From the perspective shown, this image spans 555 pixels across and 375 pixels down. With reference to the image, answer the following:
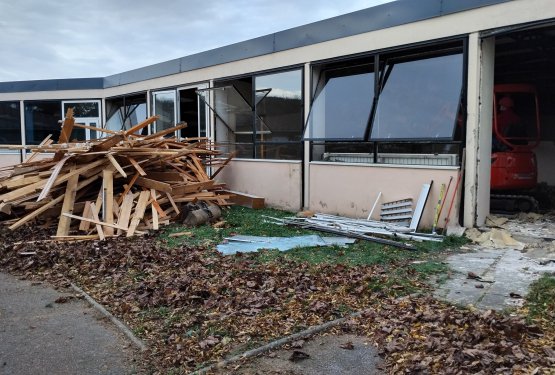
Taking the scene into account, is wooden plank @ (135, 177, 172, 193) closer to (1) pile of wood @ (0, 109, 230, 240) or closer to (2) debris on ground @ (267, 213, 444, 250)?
(1) pile of wood @ (0, 109, 230, 240)

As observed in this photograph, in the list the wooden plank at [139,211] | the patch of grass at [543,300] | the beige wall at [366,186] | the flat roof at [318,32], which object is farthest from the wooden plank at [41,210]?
the patch of grass at [543,300]

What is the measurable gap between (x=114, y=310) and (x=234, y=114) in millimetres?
10299

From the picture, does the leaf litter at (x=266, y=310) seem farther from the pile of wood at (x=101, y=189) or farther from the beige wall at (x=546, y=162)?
the beige wall at (x=546, y=162)

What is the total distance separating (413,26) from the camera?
9289mm

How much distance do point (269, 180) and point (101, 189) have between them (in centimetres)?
454

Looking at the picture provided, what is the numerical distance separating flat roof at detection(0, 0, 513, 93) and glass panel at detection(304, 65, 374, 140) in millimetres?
957

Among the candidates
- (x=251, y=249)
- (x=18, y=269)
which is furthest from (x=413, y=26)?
(x=18, y=269)

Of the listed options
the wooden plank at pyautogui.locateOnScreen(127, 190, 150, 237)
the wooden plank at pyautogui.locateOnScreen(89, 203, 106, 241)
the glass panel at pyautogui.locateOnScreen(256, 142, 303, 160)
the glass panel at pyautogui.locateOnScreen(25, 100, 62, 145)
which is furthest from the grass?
the glass panel at pyautogui.locateOnScreen(25, 100, 62, 145)

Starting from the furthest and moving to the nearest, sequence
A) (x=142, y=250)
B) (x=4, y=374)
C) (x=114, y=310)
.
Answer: (x=142, y=250) < (x=114, y=310) < (x=4, y=374)

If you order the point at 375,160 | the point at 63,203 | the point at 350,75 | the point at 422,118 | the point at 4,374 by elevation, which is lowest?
the point at 4,374

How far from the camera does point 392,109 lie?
977cm

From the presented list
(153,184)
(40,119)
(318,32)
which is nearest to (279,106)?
(318,32)

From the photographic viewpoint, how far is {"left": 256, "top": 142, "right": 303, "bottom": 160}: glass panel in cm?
1212

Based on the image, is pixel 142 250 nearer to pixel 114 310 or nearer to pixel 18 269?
pixel 18 269
